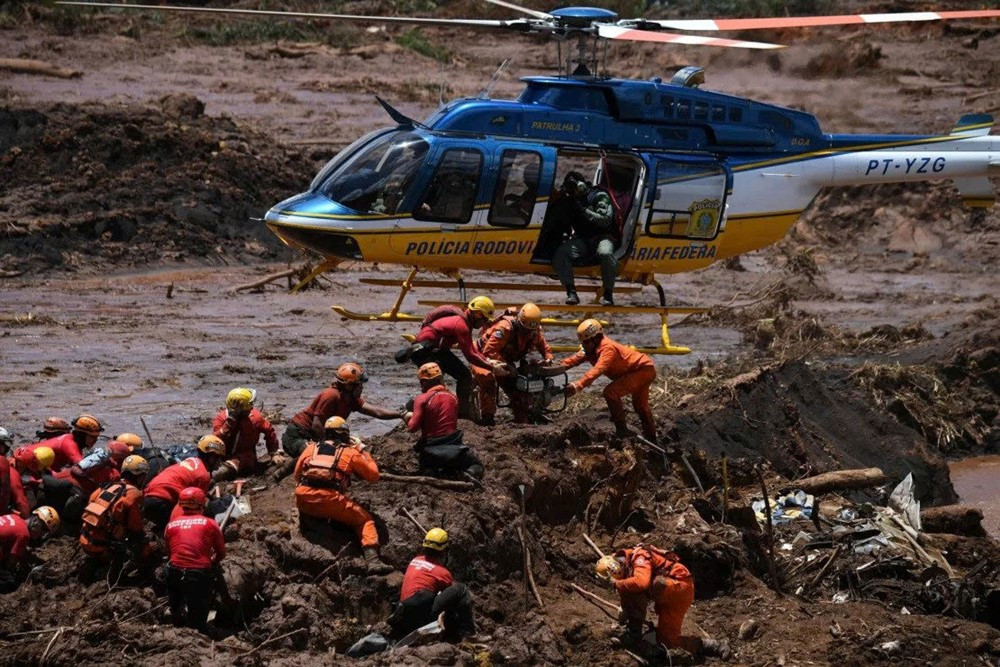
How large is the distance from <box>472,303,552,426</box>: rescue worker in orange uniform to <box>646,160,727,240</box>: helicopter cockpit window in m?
3.21

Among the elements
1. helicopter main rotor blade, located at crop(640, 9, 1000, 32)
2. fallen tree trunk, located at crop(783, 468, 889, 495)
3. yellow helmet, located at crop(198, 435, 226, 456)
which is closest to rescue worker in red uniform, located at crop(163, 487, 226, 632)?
yellow helmet, located at crop(198, 435, 226, 456)

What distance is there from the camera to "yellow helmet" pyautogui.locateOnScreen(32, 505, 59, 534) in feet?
42.0

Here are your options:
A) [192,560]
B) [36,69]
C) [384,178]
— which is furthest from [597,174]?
[36,69]

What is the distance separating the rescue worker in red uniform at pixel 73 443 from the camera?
13633 millimetres

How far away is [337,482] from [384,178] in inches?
188

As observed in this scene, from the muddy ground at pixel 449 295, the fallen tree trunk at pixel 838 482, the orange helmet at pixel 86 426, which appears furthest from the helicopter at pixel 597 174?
the orange helmet at pixel 86 426

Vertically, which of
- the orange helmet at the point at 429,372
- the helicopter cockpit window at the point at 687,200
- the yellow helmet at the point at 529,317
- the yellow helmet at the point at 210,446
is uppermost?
the helicopter cockpit window at the point at 687,200

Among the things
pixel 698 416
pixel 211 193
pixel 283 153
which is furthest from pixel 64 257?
pixel 698 416

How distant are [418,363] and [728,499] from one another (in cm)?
365

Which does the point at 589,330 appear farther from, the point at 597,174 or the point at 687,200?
the point at 597,174

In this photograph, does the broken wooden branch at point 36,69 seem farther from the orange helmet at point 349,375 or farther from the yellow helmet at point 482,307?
the orange helmet at point 349,375

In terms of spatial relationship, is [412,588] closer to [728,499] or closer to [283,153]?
[728,499]

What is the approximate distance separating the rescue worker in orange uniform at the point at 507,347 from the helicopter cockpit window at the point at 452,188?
1976 mm

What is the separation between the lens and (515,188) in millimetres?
16812
